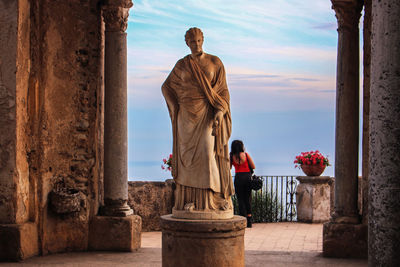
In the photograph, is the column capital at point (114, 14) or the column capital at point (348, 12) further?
the column capital at point (114, 14)

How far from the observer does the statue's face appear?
19.4 feet

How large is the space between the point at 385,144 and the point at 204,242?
6.78 feet

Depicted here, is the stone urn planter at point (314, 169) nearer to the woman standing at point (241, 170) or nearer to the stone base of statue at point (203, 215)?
the woman standing at point (241, 170)

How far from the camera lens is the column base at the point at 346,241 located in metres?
7.51

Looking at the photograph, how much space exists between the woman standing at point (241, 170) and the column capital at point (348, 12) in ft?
9.66

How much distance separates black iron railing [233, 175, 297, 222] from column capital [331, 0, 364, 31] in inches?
178

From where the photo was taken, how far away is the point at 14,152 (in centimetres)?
703

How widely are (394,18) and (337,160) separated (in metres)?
3.80

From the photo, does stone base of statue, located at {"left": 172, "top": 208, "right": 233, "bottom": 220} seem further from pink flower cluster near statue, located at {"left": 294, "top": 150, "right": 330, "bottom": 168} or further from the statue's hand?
pink flower cluster near statue, located at {"left": 294, "top": 150, "right": 330, "bottom": 168}

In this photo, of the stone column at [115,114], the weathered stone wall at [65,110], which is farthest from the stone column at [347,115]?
the weathered stone wall at [65,110]

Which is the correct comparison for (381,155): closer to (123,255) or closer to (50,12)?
(123,255)

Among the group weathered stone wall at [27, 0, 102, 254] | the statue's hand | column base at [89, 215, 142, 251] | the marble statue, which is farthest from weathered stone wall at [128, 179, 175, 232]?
the statue's hand

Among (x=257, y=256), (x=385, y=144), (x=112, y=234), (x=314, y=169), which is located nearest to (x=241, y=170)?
(x=314, y=169)

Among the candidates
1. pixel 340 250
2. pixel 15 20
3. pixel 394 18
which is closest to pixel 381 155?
pixel 394 18
